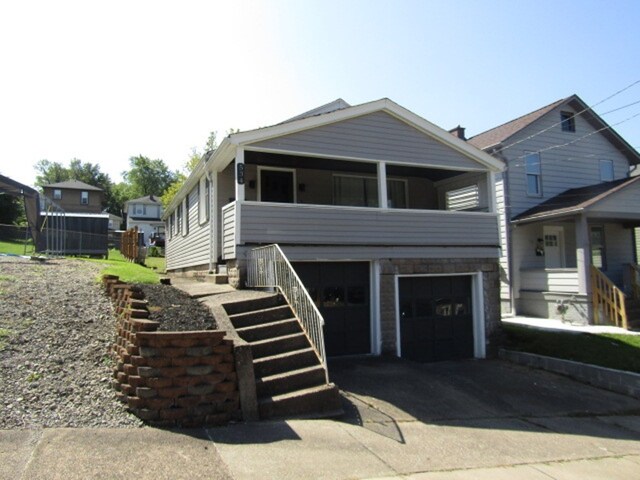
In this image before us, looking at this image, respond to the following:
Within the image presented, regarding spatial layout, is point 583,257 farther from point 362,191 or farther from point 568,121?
point 362,191

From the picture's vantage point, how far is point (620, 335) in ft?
40.5

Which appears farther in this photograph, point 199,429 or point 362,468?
point 199,429

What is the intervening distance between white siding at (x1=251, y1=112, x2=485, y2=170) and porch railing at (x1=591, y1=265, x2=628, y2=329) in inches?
231

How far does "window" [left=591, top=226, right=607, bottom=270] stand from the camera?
17656 mm

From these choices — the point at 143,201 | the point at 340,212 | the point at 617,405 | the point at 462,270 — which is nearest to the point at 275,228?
the point at 340,212

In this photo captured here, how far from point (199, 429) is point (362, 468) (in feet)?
5.82

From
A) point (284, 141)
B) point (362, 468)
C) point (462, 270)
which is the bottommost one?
point (362, 468)

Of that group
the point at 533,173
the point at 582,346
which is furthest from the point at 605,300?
the point at 533,173

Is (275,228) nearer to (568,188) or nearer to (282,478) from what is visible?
(282,478)

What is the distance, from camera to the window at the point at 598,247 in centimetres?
1766

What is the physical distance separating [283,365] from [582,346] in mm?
8482

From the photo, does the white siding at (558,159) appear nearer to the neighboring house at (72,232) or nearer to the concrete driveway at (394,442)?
the concrete driveway at (394,442)

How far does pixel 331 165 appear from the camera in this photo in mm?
12422

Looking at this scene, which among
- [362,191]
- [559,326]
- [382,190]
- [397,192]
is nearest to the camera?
[382,190]
